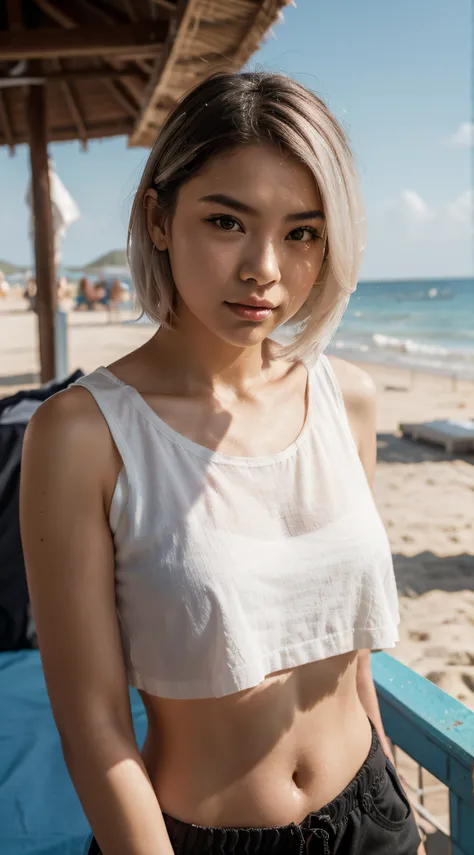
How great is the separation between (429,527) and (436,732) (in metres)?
4.22

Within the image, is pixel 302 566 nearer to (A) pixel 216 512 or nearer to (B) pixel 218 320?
(A) pixel 216 512

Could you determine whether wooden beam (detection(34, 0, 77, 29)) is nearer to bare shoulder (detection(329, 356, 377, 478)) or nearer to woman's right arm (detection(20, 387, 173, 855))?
bare shoulder (detection(329, 356, 377, 478))

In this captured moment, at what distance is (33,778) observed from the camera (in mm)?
1946

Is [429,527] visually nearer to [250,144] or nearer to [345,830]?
[345,830]

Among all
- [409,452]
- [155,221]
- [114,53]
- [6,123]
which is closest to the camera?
[155,221]

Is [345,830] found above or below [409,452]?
above

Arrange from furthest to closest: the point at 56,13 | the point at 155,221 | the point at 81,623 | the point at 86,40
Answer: the point at 56,13 < the point at 86,40 < the point at 155,221 < the point at 81,623

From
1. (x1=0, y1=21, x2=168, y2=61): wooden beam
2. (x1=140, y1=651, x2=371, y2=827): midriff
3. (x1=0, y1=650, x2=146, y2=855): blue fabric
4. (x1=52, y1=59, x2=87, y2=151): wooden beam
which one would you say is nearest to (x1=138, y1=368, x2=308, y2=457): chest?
(x1=140, y1=651, x2=371, y2=827): midriff

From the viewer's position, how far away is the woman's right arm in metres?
0.89

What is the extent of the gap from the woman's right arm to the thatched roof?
67 centimetres

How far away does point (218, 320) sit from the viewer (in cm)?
103

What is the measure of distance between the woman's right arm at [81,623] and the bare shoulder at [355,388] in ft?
1.73

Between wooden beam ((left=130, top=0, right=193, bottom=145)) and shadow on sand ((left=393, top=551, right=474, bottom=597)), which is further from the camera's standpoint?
shadow on sand ((left=393, top=551, right=474, bottom=597))

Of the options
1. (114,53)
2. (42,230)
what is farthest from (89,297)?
(114,53)
